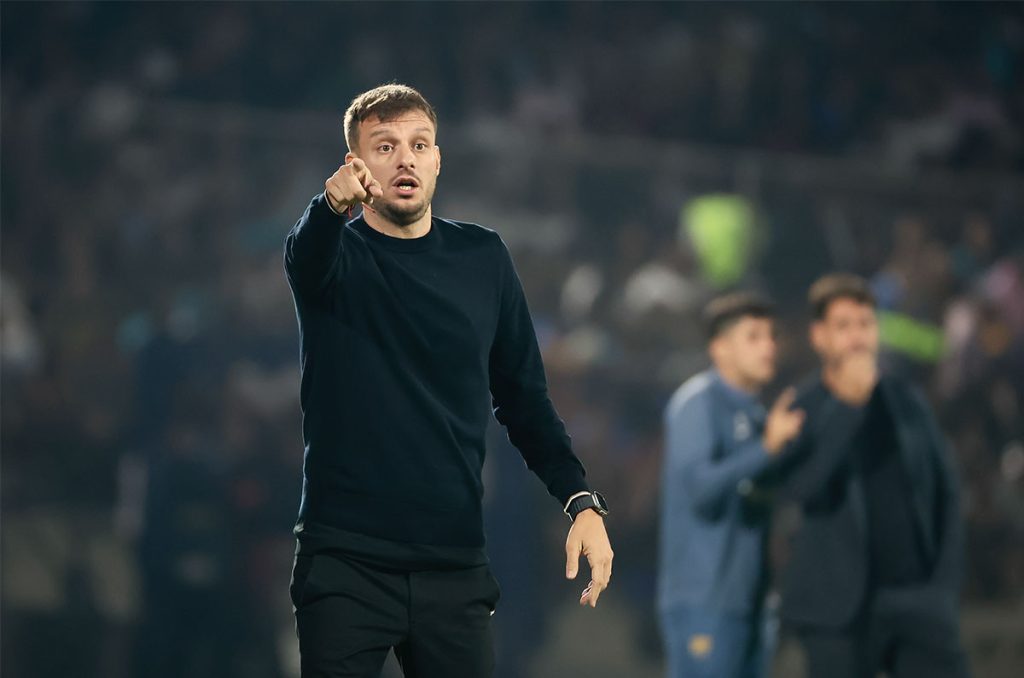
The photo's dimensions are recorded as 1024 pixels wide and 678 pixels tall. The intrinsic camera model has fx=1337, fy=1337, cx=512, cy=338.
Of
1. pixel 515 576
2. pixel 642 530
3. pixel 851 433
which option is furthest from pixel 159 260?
pixel 851 433

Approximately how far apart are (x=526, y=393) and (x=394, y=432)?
0.91 feet

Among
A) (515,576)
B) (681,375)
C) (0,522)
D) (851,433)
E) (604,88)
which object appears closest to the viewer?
(851,433)

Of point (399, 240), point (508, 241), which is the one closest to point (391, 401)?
point (399, 240)

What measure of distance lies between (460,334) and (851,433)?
7.68 ft

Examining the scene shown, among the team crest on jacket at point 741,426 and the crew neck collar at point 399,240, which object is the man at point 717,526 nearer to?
the team crest on jacket at point 741,426

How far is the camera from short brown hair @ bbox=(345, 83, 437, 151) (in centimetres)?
213

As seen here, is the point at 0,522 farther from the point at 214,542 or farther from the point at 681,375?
the point at 681,375

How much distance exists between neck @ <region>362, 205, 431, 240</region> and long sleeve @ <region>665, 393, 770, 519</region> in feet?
7.04

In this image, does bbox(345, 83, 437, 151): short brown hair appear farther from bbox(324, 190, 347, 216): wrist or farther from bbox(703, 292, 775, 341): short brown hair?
bbox(703, 292, 775, 341): short brown hair

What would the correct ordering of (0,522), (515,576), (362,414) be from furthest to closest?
(515,576) → (0,522) → (362,414)

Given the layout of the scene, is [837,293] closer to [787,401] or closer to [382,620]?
[787,401]

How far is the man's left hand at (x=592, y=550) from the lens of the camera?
2.09 m

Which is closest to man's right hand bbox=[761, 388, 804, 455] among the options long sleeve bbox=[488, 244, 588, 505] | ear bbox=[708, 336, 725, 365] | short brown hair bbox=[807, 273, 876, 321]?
ear bbox=[708, 336, 725, 365]

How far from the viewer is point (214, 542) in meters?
6.02
